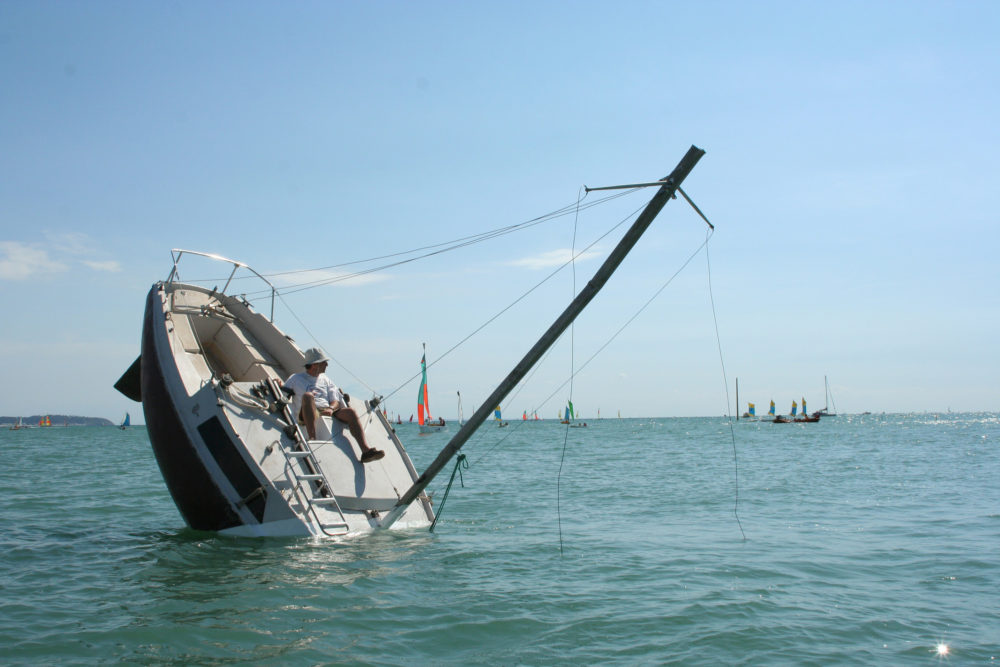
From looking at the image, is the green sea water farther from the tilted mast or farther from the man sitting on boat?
the tilted mast

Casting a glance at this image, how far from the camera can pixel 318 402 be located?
11719 mm

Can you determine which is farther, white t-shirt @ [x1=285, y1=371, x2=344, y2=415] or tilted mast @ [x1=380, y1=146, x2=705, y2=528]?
white t-shirt @ [x1=285, y1=371, x2=344, y2=415]

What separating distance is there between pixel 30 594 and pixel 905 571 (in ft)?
34.5

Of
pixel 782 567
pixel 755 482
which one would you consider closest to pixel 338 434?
pixel 782 567

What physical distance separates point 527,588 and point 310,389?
16.0ft

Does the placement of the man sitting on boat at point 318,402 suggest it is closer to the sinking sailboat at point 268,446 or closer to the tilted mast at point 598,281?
the sinking sailboat at point 268,446

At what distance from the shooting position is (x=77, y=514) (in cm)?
1476

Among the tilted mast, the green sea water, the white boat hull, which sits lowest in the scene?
the green sea water

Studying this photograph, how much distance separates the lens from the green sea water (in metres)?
6.64

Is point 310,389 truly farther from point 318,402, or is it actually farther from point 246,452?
point 246,452

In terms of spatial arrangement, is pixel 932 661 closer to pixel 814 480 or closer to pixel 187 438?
pixel 187 438

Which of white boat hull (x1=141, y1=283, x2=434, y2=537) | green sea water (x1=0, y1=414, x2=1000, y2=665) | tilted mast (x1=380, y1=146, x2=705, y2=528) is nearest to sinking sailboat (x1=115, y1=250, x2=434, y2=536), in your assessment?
white boat hull (x1=141, y1=283, x2=434, y2=537)

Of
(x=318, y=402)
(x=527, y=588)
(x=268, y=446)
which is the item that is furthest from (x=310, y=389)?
(x=527, y=588)

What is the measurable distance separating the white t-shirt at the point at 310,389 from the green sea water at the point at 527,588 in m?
2.30
